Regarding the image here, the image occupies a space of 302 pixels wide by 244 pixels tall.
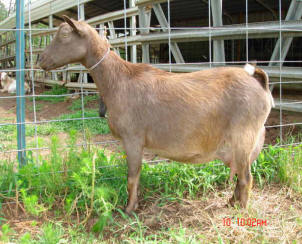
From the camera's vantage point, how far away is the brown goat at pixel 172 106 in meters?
3.06

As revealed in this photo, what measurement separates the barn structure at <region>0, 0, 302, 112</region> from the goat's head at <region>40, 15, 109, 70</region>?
0.96 feet

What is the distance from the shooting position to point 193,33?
4.80m

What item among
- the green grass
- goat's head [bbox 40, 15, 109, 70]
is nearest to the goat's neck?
goat's head [bbox 40, 15, 109, 70]

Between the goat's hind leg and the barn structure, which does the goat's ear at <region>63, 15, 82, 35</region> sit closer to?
the barn structure

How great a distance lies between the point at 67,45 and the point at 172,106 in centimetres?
116

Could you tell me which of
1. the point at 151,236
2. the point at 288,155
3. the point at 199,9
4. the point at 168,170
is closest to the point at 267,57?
the point at 199,9

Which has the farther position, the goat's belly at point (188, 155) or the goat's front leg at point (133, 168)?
the goat's belly at point (188, 155)

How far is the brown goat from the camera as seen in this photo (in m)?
3.06

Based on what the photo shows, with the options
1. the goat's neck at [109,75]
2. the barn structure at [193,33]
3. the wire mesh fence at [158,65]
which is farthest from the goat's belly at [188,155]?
the barn structure at [193,33]

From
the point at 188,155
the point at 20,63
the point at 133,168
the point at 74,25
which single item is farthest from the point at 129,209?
the point at 20,63

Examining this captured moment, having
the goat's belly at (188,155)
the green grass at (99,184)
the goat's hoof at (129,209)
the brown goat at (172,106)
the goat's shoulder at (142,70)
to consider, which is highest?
the goat's shoulder at (142,70)

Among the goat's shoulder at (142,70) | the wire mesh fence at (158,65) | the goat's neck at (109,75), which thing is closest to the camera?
the goat's neck at (109,75)

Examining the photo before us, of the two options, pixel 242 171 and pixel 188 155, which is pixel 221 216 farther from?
pixel 188 155

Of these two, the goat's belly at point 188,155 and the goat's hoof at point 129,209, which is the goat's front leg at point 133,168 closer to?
the goat's hoof at point 129,209
